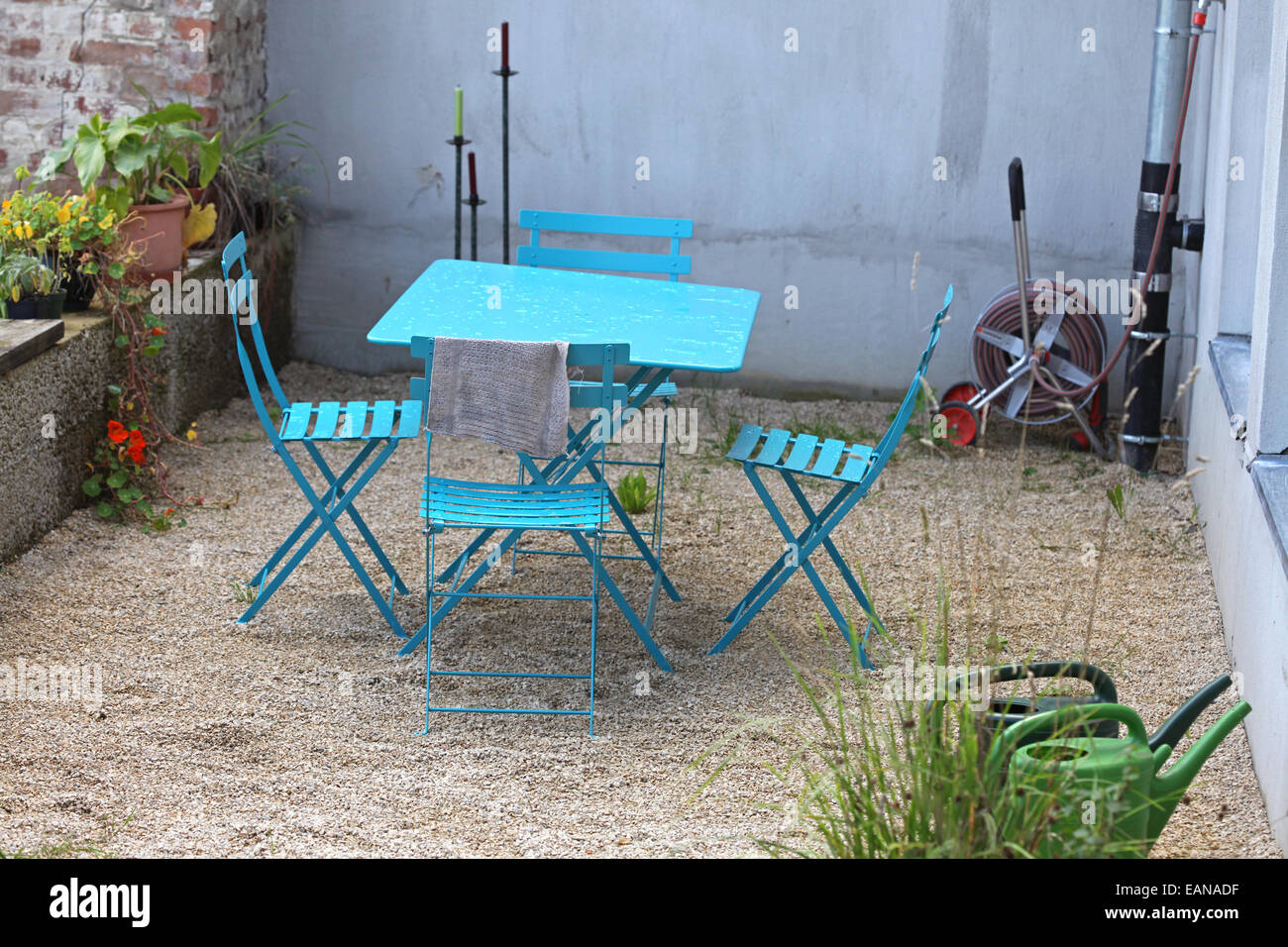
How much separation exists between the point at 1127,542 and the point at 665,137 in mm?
2872

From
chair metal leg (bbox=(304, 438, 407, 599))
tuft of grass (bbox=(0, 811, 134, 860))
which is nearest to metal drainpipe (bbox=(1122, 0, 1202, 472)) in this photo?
chair metal leg (bbox=(304, 438, 407, 599))

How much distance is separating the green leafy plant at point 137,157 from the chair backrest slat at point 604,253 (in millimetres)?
1559

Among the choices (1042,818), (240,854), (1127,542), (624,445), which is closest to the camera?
(1042,818)

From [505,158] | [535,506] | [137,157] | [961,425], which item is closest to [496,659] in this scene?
[535,506]

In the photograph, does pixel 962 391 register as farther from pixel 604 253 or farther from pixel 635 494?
pixel 604 253

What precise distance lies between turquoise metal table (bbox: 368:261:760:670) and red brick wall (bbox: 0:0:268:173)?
194 cm

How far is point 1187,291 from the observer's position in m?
6.18

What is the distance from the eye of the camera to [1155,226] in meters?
5.77

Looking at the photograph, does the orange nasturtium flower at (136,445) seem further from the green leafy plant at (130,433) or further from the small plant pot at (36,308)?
the small plant pot at (36,308)

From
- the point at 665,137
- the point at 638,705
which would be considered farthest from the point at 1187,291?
the point at 638,705

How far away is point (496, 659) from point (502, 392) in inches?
35.7

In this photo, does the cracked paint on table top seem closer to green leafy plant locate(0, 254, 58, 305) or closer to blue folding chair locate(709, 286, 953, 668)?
blue folding chair locate(709, 286, 953, 668)
